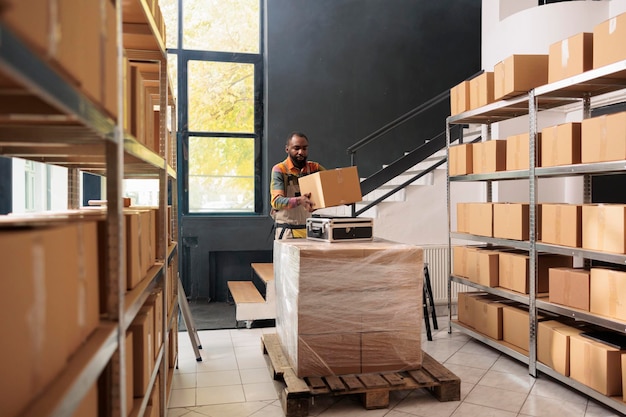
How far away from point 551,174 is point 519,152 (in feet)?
1.41

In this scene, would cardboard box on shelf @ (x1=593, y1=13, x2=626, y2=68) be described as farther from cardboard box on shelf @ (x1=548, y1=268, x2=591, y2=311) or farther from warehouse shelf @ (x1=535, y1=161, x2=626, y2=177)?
cardboard box on shelf @ (x1=548, y1=268, x2=591, y2=311)

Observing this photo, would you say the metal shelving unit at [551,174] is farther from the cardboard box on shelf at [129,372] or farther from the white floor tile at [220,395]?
the cardboard box on shelf at [129,372]

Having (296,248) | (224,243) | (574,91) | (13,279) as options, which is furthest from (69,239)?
(224,243)

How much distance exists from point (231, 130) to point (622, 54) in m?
4.93

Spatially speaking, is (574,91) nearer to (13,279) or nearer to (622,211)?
(622,211)

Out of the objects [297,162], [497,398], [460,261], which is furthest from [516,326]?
→ [297,162]

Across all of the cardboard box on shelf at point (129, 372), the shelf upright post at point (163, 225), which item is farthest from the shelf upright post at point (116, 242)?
the shelf upright post at point (163, 225)

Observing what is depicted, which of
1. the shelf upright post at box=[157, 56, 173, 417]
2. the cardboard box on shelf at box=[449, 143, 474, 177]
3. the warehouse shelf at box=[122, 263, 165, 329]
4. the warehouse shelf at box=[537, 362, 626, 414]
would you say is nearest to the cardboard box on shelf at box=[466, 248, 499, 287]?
the cardboard box on shelf at box=[449, 143, 474, 177]

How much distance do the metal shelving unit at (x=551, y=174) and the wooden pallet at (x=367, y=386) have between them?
0.80 meters

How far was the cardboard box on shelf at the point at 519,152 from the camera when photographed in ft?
12.1

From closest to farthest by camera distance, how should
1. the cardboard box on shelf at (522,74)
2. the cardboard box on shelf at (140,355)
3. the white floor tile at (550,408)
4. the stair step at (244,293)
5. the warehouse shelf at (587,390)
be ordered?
the cardboard box on shelf at (140,355), the warehouse shelf at (587,390), the white floor tile at (550,408), the cardboard box on shelf at (522,74), the stair step at (244,293)

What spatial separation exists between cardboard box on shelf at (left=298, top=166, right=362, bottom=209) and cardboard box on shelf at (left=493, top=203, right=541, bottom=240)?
1.16m

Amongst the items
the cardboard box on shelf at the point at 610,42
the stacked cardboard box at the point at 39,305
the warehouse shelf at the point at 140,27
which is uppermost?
the cardboard box on shelf at the point at 610,42

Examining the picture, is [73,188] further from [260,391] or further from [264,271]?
[264,271]
